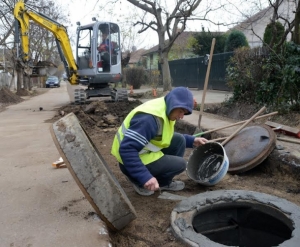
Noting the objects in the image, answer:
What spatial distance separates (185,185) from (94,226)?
1548 millimetres

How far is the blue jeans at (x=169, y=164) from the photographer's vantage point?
11.0 ft

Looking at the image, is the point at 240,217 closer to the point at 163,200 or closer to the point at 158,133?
the point at 163,200

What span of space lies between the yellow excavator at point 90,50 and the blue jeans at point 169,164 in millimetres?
8883

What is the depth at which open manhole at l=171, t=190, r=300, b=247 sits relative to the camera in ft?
9.88

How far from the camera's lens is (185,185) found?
4000 mm

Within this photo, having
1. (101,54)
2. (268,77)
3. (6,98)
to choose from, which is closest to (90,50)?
(101,54)

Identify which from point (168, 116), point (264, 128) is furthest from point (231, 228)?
point (264, 128)

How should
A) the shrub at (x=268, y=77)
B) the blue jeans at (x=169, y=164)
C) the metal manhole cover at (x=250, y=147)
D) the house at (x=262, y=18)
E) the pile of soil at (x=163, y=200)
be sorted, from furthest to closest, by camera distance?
the house at (x=262, y=18) < the shrub at (x=268, y=77) < the metal manhole cover at (x=250, y=147) < the blue jeans at (x=169, y=164) < the pile of soil at (x=163, y=200)

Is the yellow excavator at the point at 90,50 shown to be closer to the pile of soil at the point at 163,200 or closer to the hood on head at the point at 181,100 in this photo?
the pile of soil at the point at 163,200

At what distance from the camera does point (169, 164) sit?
3389mm

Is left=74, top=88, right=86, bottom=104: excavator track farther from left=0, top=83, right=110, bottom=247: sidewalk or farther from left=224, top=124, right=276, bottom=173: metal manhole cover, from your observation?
left=224, top=124, right=276, bottom=173: metal manhole cover

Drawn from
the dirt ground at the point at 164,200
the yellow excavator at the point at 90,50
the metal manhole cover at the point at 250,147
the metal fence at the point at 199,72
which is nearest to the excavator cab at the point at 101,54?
the yellow excavator at the point at 90,50

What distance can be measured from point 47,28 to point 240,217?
11.3m

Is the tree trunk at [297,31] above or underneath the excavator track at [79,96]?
above
